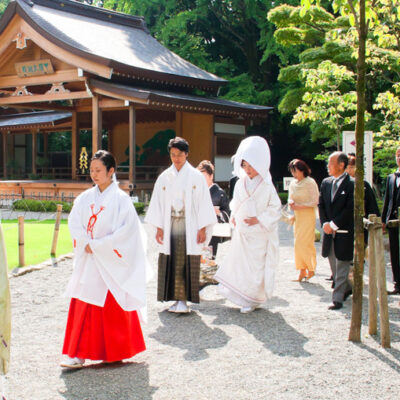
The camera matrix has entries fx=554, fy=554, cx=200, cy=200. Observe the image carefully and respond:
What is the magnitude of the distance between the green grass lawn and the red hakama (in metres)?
4.16

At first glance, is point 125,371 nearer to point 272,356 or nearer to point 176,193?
point 272,356

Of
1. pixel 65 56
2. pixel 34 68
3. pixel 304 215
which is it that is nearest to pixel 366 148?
pixel 304 215

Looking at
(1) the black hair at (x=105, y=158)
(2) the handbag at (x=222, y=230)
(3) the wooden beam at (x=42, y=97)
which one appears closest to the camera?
(1) the black hair at (x=105, y=158)

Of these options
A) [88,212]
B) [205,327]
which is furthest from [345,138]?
[88,212]

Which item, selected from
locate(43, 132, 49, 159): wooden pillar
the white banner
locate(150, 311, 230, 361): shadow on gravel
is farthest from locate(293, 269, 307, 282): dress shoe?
locate(43, 132, 49, 159): wooden pillar

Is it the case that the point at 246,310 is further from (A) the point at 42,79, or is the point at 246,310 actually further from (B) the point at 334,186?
(A) the point at 42,79

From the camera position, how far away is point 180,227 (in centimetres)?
562

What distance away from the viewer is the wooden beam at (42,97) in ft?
55.5

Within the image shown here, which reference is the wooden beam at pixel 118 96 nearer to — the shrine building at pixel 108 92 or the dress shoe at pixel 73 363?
the shrine building at pixel 108 92

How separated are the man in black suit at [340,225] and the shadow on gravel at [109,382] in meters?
2.40

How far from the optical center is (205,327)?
198 inches

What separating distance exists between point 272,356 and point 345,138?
512cm

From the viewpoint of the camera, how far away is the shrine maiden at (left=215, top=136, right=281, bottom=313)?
563cm

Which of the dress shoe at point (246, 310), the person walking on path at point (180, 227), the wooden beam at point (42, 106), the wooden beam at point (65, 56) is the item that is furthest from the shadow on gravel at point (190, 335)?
the wooden beam at point (42, 106)
